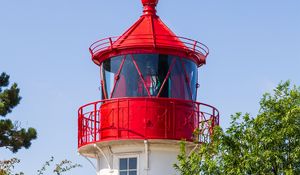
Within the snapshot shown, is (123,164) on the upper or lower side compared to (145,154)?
lower

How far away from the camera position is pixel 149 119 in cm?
3150

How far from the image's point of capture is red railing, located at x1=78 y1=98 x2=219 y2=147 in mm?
31422

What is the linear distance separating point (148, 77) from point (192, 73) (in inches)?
76.4

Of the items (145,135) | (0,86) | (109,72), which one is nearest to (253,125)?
(145,135)

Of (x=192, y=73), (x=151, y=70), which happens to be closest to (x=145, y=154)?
(x=151, y=70)

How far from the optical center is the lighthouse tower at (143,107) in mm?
31516

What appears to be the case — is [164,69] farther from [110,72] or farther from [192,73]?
[110,72]

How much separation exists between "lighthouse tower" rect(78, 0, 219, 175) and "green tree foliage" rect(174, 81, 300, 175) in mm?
5192

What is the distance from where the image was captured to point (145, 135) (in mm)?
31328

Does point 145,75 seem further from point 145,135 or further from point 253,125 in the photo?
point 253,125

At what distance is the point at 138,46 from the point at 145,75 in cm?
106

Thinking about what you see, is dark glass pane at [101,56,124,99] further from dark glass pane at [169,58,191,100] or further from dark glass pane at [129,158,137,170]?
dark glass pane at [129,158,137,170]

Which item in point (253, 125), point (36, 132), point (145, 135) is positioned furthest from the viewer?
point (36, 132)

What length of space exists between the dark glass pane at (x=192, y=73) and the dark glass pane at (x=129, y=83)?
1.93 m
